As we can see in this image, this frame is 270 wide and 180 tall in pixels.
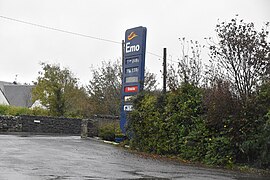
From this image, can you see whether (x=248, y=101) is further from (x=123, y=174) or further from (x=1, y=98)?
(x=1, y=98)

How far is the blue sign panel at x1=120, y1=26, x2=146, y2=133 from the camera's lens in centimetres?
2181

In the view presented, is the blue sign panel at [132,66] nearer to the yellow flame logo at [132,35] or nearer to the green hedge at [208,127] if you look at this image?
the yellow flame logo at [132,35]

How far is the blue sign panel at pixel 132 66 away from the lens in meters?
21.8

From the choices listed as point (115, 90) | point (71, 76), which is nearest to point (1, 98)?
point (71, 76)

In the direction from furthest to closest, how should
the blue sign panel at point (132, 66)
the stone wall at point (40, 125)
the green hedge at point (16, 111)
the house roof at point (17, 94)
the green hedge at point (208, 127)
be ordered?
the house roof at point (17, 94) → the green hedge at point (16, 111) → the stone wall at point (40, 125) → the blue sign panel at point (132, 66) → the green hedge at point (208, 127)

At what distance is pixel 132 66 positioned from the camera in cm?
2238

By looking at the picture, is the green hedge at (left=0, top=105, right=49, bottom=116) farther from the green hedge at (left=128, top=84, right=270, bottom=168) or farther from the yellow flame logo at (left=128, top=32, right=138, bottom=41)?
the green hedge at (left=128, top=84, right=270, bottom=168)

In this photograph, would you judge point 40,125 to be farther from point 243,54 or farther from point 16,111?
point 243,54

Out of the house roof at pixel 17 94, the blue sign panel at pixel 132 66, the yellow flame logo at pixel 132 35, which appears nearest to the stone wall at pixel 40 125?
the blue sign panel at pixel 132 66

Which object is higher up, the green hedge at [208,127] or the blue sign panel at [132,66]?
the blue sign panel at [132,66]

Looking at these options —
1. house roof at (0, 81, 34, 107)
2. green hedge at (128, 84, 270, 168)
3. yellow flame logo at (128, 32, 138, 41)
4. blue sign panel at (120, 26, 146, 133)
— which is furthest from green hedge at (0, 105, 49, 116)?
house roof at (0, 81, 34, 107)

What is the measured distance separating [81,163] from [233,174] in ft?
14.6

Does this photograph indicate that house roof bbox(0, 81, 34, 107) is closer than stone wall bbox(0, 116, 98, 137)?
No

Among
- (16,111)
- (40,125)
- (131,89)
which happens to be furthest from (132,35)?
(16,111)
